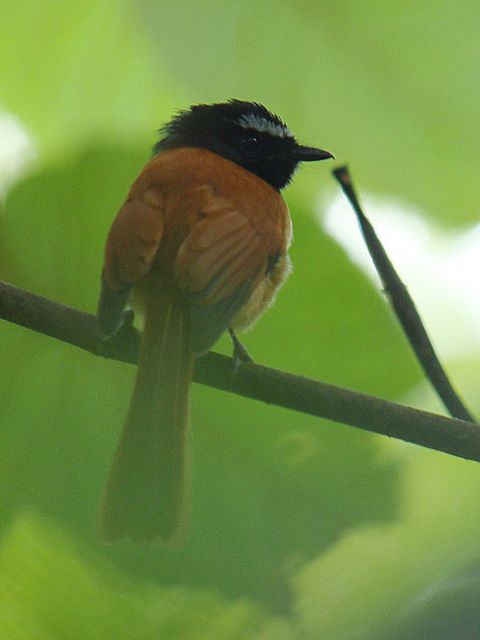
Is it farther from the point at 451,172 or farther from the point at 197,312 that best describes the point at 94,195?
the point at 451,172

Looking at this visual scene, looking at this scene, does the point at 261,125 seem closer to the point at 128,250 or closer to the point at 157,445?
the point at 128,250

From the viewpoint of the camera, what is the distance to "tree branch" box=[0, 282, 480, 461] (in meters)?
0.69

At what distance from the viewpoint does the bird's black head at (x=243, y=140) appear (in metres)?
1.23

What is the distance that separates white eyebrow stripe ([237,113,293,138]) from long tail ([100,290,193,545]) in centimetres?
44

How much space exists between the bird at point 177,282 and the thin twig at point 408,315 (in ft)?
0.51

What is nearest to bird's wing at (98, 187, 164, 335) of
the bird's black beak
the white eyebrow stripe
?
the bird's black beak

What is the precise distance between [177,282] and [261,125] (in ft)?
1.56

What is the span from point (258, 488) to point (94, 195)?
0.31 m

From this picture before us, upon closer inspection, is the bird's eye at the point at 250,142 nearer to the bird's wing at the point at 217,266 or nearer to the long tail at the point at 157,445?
the bird's wing at the point at 217,266

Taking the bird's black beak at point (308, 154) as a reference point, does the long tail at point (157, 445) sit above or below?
below

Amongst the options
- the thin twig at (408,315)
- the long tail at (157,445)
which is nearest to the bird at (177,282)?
the long tail at (157,445)

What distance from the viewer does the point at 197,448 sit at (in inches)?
26.1

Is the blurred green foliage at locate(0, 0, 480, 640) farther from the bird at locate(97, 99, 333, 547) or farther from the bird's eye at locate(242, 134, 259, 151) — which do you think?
the bird's eye at locate(242, 134, 259, 151)

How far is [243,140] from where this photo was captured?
1.35 meters
